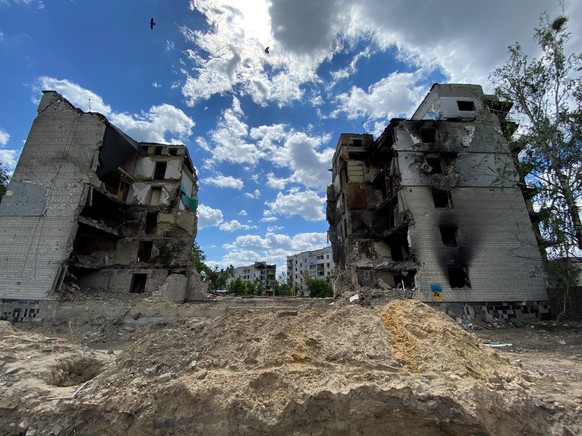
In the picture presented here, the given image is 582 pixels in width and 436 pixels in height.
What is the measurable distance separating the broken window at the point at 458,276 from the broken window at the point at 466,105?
1227cm

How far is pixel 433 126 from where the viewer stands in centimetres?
2030

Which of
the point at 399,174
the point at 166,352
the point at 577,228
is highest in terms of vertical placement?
the point at 399,174

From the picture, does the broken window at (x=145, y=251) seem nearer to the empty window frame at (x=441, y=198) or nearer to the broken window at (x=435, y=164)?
the empty window frame at (x=441, y=198)

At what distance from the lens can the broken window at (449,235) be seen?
17655 mm

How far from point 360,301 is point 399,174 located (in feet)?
28.6

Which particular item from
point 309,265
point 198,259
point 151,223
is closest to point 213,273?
point 198,259

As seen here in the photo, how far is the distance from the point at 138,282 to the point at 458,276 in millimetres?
20646

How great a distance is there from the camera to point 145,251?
2038 cm

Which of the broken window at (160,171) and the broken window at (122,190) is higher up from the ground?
the broken window at (160,171)

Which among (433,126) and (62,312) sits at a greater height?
(433,126)

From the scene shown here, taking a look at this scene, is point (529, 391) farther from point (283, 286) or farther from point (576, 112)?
point (283, 286)

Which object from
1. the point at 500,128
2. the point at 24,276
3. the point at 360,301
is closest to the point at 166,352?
the point at 360,301

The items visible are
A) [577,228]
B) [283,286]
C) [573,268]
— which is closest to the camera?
[577,228]

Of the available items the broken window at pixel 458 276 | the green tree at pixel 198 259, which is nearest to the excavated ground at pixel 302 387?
the broken window at pixel 458 276
